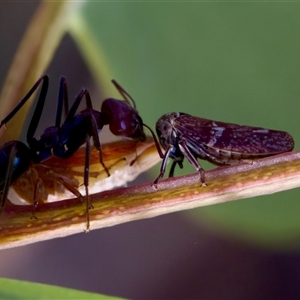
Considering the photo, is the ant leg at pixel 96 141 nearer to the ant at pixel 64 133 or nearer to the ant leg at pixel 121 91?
the ant at pixel 64 133

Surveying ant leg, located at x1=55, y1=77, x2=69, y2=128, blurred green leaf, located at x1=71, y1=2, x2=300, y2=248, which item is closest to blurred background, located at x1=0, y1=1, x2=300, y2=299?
blurred green leaf, located at x1=71, y1=2, x2=300, y2=248

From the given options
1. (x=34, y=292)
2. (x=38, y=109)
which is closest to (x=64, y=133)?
(x=38, y=109)

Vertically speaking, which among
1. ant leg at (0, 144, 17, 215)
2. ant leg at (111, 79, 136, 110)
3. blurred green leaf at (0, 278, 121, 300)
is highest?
ant leg at (111, 79, 136, 110)

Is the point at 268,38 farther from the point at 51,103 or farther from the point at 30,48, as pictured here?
the point at 51,103

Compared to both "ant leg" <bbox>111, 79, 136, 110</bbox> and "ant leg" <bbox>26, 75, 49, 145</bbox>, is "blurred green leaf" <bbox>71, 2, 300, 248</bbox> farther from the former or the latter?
"ant leg" <bbox>26, 75, 49, 145</bbox>

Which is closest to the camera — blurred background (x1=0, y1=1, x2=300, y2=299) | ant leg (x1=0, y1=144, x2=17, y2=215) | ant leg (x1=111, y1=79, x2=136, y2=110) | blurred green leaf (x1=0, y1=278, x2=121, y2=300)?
blurred green leaf (x1=0, y1=278, x2=121, y2=300)

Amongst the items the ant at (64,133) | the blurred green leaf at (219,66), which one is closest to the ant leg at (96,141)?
the ant at (64,133)

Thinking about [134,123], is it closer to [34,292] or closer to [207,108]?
[207,108]

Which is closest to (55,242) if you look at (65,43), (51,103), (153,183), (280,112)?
(51,103)
